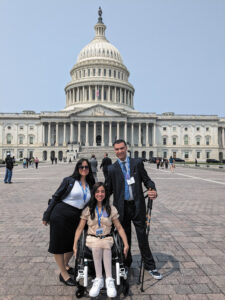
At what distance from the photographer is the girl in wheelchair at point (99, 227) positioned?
3.53 metres

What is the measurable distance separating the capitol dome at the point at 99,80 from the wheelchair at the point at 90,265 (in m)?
85.1

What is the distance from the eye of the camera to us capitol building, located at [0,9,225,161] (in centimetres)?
7962

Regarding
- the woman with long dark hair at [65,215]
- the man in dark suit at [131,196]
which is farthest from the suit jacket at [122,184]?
the woman with long dark hair at [65,215]

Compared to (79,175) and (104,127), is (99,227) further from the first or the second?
(104,127)

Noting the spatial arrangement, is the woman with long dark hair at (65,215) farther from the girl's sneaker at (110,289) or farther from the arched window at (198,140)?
the arched window at (198,140)

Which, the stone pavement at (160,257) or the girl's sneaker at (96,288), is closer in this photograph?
the girl's sneaker at (96,288)

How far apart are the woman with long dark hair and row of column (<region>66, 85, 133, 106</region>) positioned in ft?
279

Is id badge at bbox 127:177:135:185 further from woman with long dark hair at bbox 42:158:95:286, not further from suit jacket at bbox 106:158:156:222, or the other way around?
woman with long dark hair at bbox 42:158:95:286

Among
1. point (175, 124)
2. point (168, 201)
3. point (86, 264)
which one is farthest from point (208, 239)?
point (175, 124)

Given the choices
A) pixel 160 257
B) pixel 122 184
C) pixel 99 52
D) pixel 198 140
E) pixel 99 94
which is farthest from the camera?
pixel 99 52

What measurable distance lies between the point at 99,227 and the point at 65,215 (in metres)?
0.57

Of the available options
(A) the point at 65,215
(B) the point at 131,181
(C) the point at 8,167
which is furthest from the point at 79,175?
(C) the point at 8,167

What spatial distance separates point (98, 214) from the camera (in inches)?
148

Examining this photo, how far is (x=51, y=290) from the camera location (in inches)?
144
